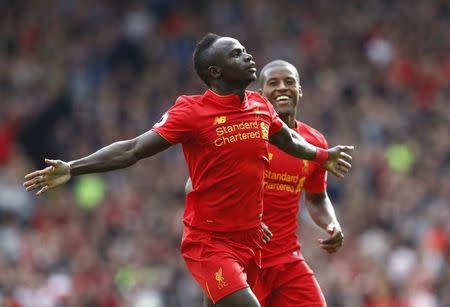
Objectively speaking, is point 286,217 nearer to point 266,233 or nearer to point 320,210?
point 320,210

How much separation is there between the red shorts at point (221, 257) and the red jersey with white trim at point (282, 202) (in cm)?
61

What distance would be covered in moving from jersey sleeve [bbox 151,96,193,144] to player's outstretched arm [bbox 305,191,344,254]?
1689mm

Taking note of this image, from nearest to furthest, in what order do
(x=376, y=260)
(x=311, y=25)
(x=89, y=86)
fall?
(x=376, y=260), (x=89, y=86), (x=311, y=25)

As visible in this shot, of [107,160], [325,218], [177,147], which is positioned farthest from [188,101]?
[177,147]

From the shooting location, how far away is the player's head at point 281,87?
9.80 m

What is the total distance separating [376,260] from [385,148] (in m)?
3.03

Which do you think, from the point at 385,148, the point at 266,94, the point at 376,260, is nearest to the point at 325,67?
the point at 385,148

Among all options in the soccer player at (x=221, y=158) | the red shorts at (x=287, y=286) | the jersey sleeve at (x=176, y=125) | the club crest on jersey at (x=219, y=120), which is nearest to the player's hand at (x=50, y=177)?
the soccer player at (x=221, y=158)

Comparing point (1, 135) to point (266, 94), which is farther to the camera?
point (1, 135)

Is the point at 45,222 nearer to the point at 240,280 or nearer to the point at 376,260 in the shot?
the point at 376,260

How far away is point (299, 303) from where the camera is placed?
31.2 ft

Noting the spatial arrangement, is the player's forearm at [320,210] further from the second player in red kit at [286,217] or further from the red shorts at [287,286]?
the red shorts at [287,286]

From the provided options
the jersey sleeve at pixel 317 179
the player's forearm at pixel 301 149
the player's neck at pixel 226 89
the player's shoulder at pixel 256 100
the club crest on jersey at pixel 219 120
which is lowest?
the jersey sleeve at pixel 317 179

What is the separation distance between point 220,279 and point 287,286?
3.70ft
